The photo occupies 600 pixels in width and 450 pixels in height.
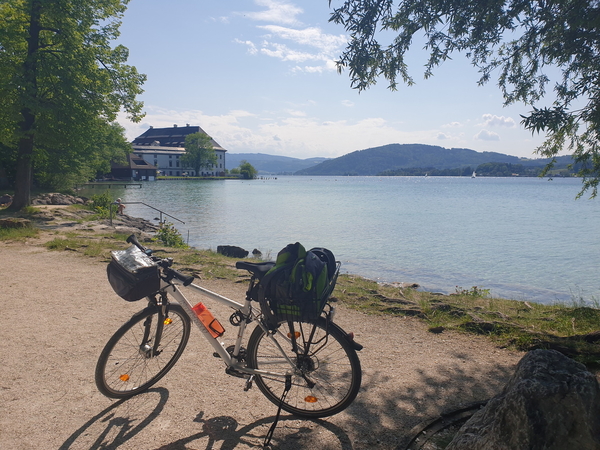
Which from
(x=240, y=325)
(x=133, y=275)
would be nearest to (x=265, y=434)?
(x=240, y=325)

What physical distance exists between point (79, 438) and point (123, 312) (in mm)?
3337

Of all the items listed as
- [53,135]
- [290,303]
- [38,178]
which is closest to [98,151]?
[38,178]

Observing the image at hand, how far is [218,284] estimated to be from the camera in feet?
28.9

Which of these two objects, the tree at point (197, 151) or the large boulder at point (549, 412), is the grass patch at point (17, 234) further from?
the tree at point (197, 151)

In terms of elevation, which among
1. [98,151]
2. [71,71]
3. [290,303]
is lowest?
[290,303]

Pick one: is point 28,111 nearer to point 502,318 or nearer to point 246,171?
point 502,318

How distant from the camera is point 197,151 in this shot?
140 metres

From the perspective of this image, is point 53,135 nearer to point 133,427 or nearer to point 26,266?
point 26,266

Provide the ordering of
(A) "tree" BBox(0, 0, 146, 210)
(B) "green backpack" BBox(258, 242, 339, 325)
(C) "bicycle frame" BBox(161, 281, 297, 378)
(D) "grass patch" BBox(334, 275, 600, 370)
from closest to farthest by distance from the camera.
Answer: (B) "green backpack" BBox(258, 242, 339, 325) → (C) "bicycle frame" BBox(161, 281, 297, 378) → (D) "grass patch" BBox(334, 275, 600, 370) → (A) "tree" BBox(0, 0, 146, 210)

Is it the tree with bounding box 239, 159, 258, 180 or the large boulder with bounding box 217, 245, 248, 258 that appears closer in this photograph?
the large boulder with bounding box 217, 245, 248, 258

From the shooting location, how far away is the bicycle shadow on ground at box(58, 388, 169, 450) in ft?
11.0

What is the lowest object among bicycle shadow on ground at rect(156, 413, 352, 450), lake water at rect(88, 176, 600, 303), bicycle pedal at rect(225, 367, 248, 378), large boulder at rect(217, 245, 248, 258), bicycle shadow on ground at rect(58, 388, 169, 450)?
lake water at rect(88, 176, 600, 303)

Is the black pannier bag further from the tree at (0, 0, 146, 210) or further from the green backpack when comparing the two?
the tree at (0, 0, 146, 210)

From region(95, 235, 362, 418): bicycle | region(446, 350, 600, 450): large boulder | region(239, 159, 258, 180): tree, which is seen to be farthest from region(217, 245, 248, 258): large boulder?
region(239, 159, 258, 180): tree
